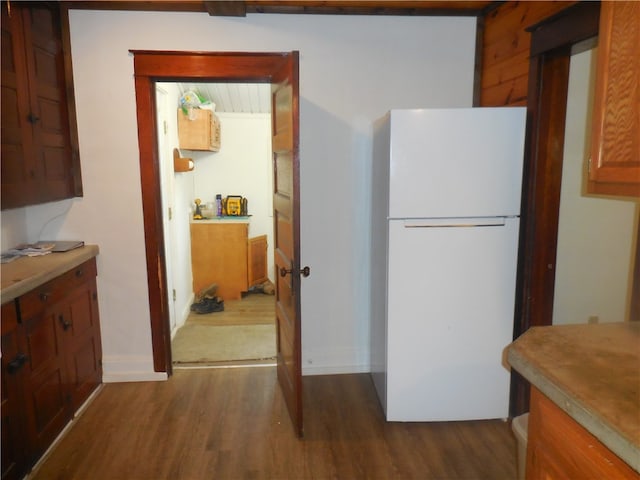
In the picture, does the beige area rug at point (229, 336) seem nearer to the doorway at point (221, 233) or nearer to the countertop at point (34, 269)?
the doorway at point (221, 233)

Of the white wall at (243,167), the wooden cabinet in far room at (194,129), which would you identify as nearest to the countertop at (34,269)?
the wooden cabinet in far room at (194,129)

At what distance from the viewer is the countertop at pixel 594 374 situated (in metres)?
0.88

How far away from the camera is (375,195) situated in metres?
2.68

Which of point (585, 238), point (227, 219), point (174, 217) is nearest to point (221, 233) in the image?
point (227, 219)

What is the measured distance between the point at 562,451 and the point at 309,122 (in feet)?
7.19

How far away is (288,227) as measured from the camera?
231 cm

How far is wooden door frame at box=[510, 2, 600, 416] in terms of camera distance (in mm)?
2070

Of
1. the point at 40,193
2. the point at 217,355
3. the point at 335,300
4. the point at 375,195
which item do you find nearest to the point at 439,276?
the point at 375,195

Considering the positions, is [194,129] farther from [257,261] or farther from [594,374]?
[594,374]

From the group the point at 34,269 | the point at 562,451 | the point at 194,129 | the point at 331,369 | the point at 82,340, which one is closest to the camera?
the point at 562,451

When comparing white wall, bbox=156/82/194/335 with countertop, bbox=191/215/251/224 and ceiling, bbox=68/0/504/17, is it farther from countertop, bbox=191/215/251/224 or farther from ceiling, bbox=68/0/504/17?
ceiling, bbox=68/0/504/17

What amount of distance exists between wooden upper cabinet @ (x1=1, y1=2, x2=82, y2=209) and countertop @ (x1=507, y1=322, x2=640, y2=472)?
2254mm

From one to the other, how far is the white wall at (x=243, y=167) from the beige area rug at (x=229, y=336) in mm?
850

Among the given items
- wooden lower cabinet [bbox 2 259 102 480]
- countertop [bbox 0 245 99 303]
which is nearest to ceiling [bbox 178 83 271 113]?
countertop [bbox 0 245 99 303]
